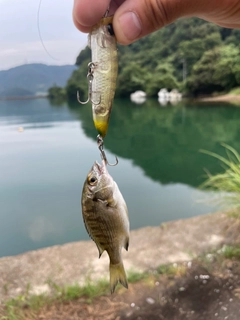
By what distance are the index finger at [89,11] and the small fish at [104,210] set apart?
1.54ft

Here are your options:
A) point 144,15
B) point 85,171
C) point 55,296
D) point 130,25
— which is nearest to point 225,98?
point 85,171

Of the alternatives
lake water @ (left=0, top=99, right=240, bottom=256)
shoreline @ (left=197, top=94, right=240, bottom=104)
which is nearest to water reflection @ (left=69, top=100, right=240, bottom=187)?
lake water @ (left=0, top=99, right=240, bottom=256)

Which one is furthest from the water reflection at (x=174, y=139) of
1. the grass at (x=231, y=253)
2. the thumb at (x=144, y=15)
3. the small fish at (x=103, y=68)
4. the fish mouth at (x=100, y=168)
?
the small fish at (x=103, y=68)

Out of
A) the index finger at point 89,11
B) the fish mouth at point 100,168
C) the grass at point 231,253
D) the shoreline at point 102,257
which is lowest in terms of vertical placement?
the shoreline at point 102,257

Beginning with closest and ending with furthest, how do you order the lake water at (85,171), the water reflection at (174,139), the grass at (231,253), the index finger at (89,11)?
the index finger at (89,11) < the grass at (231,253) < the lake water at (85,171) < the water reflection at (174,139)

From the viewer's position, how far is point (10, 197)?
684cm

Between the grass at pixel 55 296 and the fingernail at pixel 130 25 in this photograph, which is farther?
the grass at pixel 55 296

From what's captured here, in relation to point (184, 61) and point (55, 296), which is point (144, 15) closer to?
point (55, 296)

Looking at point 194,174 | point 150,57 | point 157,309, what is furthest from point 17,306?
point 150,57

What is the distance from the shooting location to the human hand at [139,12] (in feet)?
3.71

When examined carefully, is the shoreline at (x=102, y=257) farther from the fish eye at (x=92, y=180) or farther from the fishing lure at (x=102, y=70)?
the fishing lure at (x=102, y=70)

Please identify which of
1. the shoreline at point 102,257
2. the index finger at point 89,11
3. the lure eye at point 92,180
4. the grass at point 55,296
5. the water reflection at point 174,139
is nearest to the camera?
the index finger at point 89,11

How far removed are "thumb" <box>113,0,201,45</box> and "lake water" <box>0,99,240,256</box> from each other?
13.2 ft

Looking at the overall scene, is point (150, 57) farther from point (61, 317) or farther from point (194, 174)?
point (61, 317)
